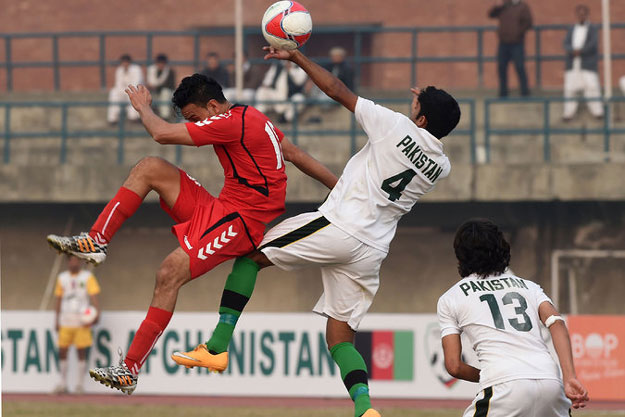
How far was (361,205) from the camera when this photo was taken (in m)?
7.20

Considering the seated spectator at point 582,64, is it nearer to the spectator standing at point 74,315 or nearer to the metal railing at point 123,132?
the metal railing at point 123,132

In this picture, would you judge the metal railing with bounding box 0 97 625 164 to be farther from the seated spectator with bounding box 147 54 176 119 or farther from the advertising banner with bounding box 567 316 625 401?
the advertising banner with bounding box 567 316 625 401

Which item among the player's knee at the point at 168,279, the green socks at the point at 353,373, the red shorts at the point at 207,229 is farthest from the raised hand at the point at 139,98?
the green socks at the point at 353,373

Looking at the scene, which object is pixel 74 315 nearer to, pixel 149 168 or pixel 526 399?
pixel 149 168

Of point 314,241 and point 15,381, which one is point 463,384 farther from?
point 314,241

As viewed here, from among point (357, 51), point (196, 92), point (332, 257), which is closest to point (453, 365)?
point (332, 257)

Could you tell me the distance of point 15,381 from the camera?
15.6 metres

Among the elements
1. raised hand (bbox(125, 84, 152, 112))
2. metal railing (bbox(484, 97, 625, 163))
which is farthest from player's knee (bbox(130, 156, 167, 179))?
metal railing (bbox(484, 97, 625, 163))

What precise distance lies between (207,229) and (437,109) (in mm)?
1614

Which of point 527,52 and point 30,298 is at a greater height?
point 527,52

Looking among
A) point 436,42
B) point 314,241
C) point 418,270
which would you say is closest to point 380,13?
point 436,42

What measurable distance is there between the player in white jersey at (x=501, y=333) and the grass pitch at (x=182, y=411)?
7137mm

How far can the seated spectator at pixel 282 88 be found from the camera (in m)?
17.8

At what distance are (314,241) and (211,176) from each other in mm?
9649
